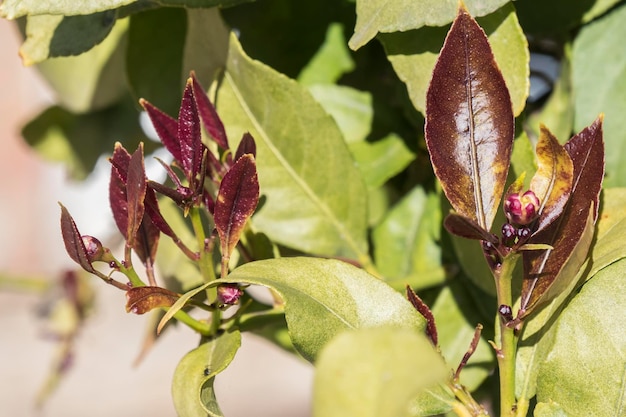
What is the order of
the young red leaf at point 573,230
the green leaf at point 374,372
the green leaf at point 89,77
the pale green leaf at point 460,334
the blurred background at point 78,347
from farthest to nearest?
the blurred background at point 78,347, the green leaf at point 89,77, the pale green leaf at point 460,334, the young red leaf at point 573,230, the green leaf at point 374,372

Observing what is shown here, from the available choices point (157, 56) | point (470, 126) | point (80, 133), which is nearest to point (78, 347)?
point (80, 133)

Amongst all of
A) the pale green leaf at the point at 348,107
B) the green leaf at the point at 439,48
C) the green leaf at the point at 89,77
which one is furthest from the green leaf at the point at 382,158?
the green leaf at the point at 89,77

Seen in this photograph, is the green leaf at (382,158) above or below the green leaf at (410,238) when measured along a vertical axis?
above

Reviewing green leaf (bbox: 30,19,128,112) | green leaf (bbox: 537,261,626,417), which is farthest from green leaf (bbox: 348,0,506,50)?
green leaf (bbox: 30,19,128,112)

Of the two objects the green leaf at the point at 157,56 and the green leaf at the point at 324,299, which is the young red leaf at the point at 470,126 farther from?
the green leaf at the point at 157,56

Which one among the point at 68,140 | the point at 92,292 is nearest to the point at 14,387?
the point at 92,292

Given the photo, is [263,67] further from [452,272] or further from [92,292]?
[92,292]
